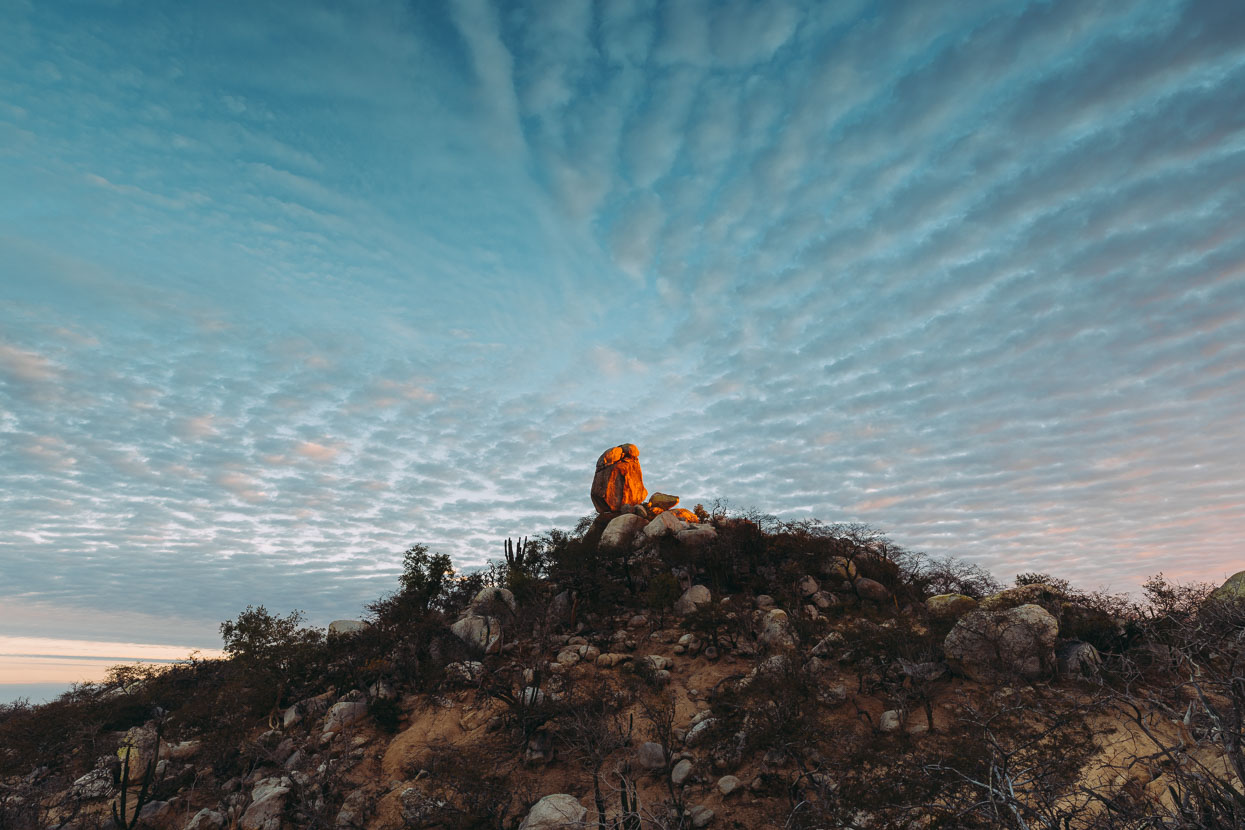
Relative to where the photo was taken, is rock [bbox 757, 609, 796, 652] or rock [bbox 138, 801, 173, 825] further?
rock [bbox 757, 609, 796, 652]

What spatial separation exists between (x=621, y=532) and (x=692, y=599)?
28.7 feet

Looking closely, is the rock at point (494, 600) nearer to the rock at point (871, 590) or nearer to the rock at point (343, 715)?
the rock at point (343, 715)

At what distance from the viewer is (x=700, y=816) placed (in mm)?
18406

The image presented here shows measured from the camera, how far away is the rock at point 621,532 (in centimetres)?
3871

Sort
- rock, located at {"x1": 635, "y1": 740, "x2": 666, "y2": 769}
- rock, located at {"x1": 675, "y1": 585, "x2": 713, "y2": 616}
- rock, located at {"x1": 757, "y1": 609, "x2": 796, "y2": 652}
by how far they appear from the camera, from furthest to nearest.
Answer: rock, located at {"x1": 675, "y1": 585, "x2": 713, "y2": 616}
rock, located at {"x1": 757, "y1": 609, "x2": 796, "y2": 652}
rock, located at {"x1": 635, "y1": 740, "x2": 666, "y2": 769}

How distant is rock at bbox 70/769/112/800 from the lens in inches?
961

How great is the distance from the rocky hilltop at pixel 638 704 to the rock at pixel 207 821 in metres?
0.07

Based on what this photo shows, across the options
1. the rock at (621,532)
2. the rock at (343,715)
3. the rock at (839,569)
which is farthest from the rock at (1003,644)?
the rock at (343,715)

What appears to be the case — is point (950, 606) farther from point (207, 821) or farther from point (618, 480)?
point (207, 821)

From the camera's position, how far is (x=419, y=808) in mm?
20094

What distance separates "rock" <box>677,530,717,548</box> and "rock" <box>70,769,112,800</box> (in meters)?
28.5

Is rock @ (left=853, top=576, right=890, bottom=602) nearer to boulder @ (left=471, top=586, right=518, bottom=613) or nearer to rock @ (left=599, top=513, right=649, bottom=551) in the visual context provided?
rock @ (left=599, top=513, right=649, bottom=551)

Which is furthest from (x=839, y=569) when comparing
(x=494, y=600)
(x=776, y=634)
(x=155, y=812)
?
(x=155, y=812)

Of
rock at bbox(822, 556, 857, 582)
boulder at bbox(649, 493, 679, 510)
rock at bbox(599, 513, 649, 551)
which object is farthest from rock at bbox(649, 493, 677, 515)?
rock at bbox(822, 556, 857, 582)
